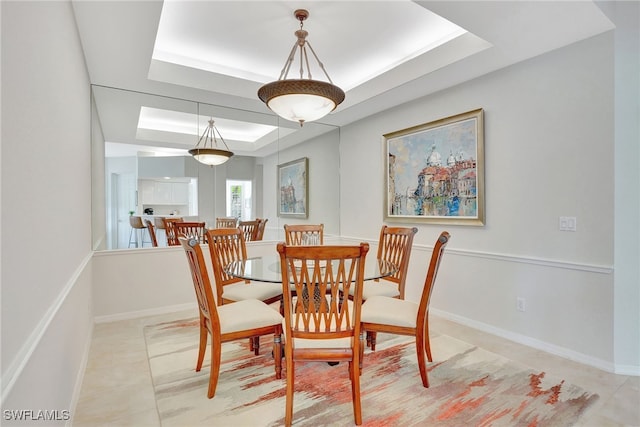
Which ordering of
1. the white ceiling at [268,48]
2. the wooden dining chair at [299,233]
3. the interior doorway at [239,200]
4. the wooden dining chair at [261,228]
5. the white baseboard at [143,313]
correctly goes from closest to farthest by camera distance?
the white ceiling at [268,48] < the white baseboard at [143,313] < the wooden dining chair at [299,233] < the interior doorway at [239,200] < the wooden dining chair at [261,228]

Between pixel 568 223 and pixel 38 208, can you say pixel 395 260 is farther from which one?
pixel 38 208

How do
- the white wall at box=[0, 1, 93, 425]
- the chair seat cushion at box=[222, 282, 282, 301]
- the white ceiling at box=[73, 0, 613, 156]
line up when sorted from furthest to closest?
1. the chair seat cushion at box=[222, 282, 282, 301]
2. the white ceiling at box=[73, 0, 613, 156]
3. the white wall at box=[0, 1, 93, 425]

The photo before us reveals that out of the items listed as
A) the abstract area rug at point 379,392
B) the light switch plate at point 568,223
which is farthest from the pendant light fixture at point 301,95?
the light switch plate at point 568,223

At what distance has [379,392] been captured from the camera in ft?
7.02

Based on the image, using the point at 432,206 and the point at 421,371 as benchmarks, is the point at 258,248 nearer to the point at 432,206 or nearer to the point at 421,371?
the point at 432,206

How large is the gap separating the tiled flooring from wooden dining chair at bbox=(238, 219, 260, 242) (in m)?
1.68

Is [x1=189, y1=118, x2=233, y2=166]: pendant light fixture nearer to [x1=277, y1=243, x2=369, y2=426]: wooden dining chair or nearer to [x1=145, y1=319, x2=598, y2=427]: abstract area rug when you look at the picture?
[x1=145, y1=319, x2=598, y2=427]: abstract area rug

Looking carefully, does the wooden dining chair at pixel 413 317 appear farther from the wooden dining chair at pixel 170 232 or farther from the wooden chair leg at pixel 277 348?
the wooden dining chair at pixel 170 232

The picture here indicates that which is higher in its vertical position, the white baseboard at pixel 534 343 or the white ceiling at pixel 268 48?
the white ceiling at pixel 268 48

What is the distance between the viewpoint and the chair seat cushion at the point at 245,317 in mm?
2107

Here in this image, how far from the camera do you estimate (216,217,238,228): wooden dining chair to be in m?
4.28

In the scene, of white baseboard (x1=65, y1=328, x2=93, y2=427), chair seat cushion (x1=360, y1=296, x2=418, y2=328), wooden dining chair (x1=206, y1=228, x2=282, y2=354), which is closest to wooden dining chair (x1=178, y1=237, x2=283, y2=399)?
wooden dining chair (x1=206, y1=228, x2=282, y2=354)

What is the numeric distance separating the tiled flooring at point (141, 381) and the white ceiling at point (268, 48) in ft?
7.61

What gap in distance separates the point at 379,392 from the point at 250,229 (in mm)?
2870
